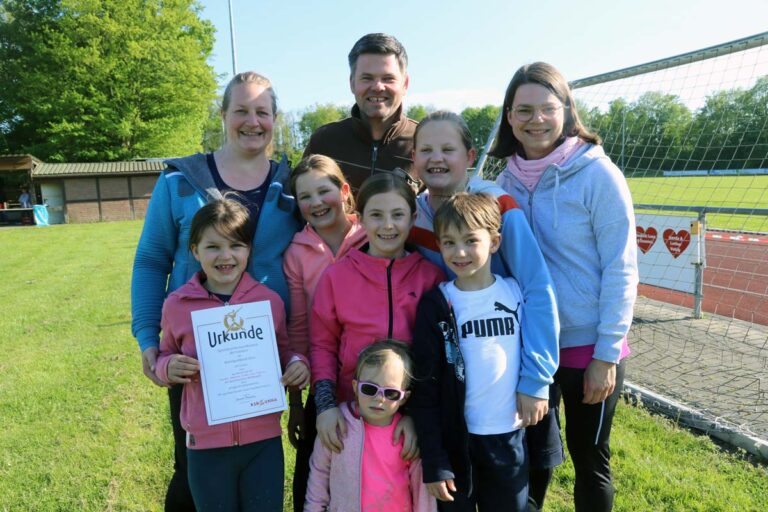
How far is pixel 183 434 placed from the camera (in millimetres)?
2496

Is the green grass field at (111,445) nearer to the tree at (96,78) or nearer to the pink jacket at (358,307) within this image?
the pink jacket at (358,307)

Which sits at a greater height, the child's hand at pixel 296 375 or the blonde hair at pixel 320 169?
the blonde hair at pixel 320 169

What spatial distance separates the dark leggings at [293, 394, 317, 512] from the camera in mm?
2502

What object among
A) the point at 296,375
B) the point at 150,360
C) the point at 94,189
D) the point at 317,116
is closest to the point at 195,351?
the point at 150,360

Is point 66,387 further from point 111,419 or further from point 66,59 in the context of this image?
point 66,59

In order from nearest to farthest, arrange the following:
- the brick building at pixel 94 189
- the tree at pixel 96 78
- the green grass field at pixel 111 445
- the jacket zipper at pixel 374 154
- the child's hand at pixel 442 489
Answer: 1. the child's hand at pixel 442 489
2. the jacket zipper at pixel 374 154
3. the green grass field at pixel 111 445
4. the brick building at pixel 94 189
5. the tree at pixel 96 78

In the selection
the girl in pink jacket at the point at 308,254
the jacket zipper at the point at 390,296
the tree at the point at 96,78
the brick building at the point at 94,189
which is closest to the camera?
the jacket zipper at the point at 390,296

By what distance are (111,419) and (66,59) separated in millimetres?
35621

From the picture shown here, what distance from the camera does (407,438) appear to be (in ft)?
7.22

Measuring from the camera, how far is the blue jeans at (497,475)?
7.07 feet

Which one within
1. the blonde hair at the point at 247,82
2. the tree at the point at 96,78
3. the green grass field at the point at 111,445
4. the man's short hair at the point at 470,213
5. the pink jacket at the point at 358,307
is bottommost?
the green grass field at the point at 111,445

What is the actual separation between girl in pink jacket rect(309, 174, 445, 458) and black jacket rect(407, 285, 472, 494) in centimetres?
16

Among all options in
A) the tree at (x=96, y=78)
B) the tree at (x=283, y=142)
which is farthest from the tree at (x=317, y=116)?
the tree at (x=96, y=78)

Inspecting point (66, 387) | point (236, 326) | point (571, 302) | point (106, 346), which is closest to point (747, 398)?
point (571, 302)
